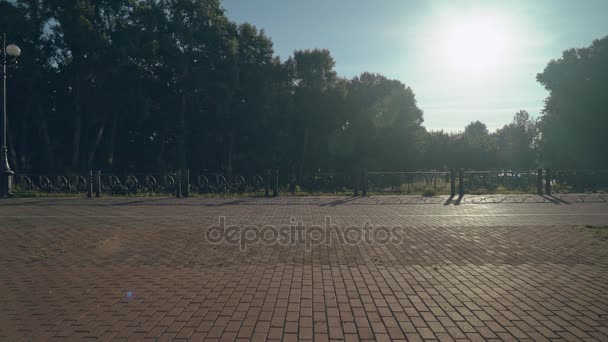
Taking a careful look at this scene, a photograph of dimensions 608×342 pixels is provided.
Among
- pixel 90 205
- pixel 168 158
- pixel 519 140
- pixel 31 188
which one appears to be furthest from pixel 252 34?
pixel 519 140

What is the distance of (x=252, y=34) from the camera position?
136ft

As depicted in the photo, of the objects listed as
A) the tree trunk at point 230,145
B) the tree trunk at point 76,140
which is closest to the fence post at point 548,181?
the tree trunk at point 230,145

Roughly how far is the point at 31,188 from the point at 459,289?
65.0 ft

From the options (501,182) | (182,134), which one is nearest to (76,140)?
(182,134)

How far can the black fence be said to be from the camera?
1834 centimetres

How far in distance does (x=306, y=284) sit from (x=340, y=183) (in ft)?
49.3

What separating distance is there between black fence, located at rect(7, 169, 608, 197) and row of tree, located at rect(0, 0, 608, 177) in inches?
403

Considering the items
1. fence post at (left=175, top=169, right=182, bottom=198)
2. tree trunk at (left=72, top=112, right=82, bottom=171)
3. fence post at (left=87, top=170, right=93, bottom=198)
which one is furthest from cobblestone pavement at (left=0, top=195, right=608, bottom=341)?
tree trunk at (left=72, top=112, right=82, bottom=171)

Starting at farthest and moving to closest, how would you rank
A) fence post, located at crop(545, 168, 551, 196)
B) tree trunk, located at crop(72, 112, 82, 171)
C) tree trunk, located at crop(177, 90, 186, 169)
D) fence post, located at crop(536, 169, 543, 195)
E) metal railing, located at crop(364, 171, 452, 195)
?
tree trunk, located at crop(177, 90, 186, 169)
tree trunk, located at crop(72, 112, 82, 171)
metal railing, located at crop(364, 171, 452, 195)
fence post, located at crop(536, 169, 543, 195)
fence post, located at crop(545, 168, 551, 196)

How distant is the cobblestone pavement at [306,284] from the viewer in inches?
142

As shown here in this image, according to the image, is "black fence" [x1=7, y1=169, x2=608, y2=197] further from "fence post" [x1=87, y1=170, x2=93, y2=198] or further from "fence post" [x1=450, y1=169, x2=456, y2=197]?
"fence post" [x1=87, y1=170, x2=93, y2=198]

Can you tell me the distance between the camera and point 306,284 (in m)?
4.89

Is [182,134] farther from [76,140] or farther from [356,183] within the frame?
[356,183]

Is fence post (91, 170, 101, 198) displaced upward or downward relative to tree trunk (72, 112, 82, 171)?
downward
